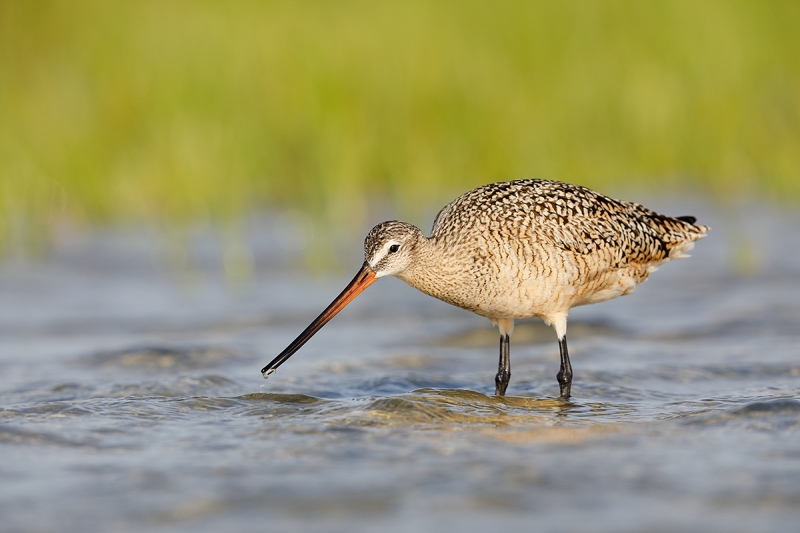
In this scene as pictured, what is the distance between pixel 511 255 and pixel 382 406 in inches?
40.3

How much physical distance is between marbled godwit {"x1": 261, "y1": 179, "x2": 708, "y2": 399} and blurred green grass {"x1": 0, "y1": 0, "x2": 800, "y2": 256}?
335cm

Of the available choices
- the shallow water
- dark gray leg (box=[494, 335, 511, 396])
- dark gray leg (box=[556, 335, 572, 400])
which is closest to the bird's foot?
dark gray leg (box=[556, 335, 572, 400])

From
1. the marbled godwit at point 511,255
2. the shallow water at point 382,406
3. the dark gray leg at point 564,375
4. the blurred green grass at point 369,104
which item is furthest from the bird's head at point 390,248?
the blurred green grass at point 369,104

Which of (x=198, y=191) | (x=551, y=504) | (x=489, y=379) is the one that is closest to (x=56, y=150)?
(x=198, y=191)

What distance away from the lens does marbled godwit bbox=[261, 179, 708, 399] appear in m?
5.66

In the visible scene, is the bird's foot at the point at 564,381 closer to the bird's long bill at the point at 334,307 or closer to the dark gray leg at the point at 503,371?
the dark gray leg at the point at 503,371

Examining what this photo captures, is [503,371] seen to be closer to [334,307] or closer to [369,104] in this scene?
[334,307]

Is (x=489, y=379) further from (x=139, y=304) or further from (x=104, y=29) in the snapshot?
(x=104, y=29)

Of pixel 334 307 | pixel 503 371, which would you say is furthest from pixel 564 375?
pixel 334 307

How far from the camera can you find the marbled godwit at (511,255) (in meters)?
5.66

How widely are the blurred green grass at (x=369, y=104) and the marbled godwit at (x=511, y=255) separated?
335 cm

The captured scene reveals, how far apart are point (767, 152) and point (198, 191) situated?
5574mm

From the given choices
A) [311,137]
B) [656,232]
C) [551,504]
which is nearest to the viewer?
[551,504]

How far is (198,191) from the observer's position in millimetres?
10094
